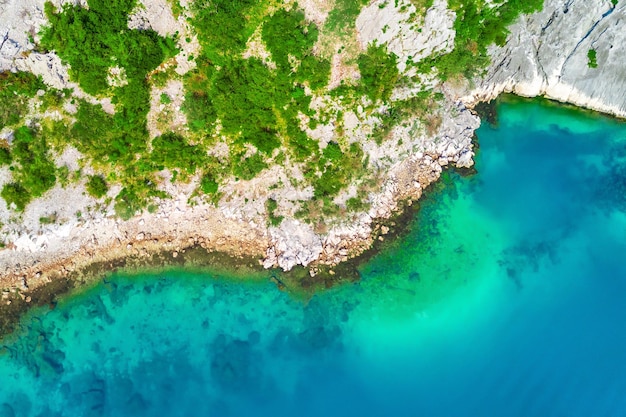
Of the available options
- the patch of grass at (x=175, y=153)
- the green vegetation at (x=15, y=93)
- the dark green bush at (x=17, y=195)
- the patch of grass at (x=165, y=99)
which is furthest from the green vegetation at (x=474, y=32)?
the dark green bush at (x=17, y=195)

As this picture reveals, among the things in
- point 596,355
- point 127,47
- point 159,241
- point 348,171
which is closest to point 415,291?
point 348,171

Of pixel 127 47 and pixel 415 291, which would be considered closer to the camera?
pixel 127 47

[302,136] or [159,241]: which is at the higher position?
[302,136]

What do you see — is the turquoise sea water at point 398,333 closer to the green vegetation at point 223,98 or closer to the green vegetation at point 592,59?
the green vegetation at point 223,98

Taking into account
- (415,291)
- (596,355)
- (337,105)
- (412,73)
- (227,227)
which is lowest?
(596,355)

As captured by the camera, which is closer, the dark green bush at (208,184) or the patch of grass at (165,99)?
the patch of grass at (165,99)

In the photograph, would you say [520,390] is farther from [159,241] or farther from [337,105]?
[159,241]
